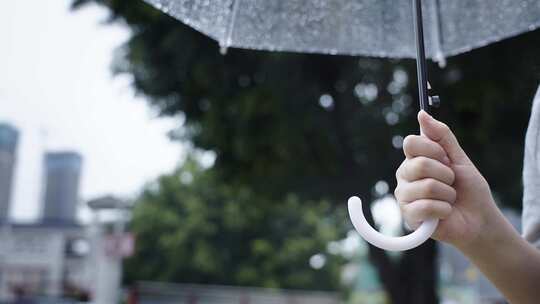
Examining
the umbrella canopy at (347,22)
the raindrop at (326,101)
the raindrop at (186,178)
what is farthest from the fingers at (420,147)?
the raindrop at (186,178)

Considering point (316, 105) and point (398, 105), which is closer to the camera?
point (316, 105)

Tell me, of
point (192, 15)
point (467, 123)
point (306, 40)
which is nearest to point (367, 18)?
point (306, 40)

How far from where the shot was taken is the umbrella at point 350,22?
1924 mm

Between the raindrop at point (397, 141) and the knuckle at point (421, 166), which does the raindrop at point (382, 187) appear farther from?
the knuckle at point (421, 166)

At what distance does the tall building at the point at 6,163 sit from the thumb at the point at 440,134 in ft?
123

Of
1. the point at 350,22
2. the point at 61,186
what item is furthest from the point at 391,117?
the point at 61,186

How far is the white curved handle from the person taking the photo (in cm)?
84

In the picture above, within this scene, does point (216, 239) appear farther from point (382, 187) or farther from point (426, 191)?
point (426, 191)

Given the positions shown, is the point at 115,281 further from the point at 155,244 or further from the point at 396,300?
the point at 155,244

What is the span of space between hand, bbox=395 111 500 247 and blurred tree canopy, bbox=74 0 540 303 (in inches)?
180

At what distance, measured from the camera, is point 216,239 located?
22.6m

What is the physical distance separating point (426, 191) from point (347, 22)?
57.6 inches

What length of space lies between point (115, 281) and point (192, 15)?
284 inches

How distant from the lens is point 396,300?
786 centimetres
